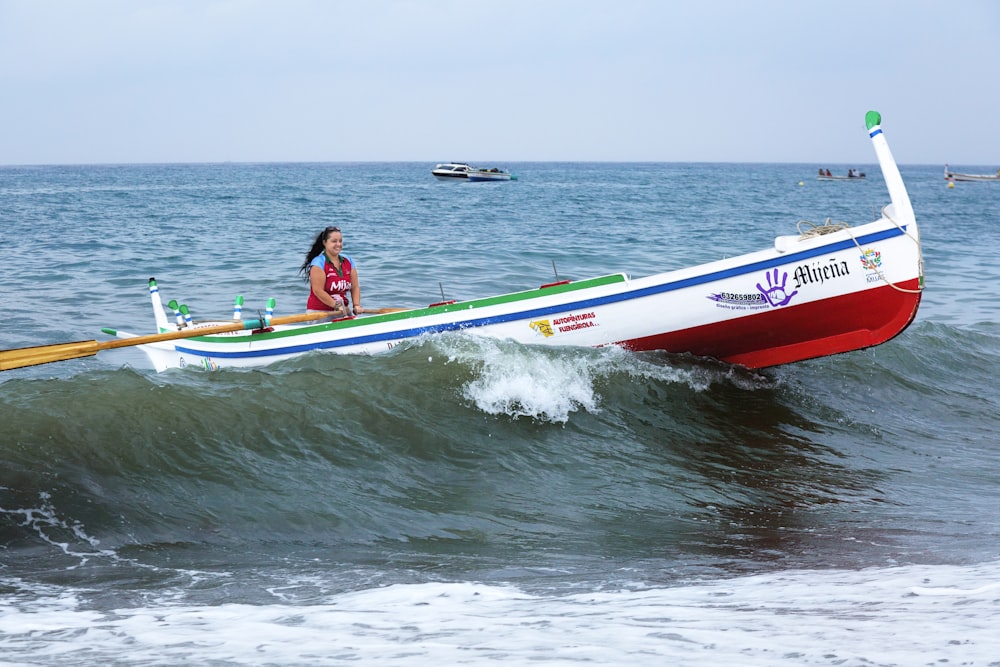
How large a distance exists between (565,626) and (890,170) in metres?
5.30

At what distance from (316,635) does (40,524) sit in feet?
8.67

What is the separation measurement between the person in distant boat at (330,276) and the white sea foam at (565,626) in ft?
16.1

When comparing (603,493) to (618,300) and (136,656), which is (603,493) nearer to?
(618,300)

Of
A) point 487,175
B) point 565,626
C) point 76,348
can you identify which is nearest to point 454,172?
point 487,175

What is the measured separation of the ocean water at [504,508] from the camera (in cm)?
374

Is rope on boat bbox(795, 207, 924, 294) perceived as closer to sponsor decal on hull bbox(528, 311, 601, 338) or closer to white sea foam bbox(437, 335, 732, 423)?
white sea foam bbox(437, 335, 732, 423)

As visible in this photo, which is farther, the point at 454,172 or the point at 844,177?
the point at 844,177

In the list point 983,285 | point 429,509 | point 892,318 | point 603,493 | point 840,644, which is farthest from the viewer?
point 983,285

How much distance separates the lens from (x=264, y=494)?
242 inches

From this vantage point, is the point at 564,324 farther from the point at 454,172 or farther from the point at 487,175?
the point at 454,172

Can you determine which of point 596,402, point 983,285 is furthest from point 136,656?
point 983,285

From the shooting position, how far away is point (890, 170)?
7438 mm

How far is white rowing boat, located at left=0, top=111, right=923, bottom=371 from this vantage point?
751 centimetres

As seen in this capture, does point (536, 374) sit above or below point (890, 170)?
below
